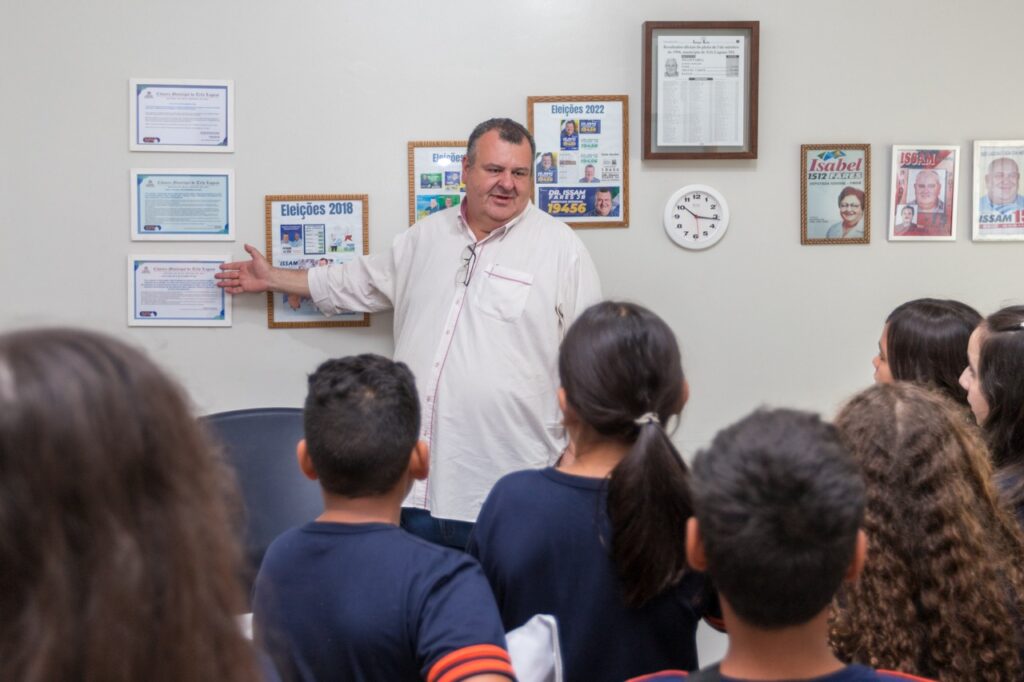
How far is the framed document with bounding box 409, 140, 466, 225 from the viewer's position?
2.81 meters

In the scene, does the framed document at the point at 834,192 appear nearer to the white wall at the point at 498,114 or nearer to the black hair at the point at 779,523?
the white wall at the point at 498,114

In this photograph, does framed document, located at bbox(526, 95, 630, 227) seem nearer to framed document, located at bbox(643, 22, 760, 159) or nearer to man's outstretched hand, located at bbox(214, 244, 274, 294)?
framed document, located at bbox(643, 22, 760, 159)

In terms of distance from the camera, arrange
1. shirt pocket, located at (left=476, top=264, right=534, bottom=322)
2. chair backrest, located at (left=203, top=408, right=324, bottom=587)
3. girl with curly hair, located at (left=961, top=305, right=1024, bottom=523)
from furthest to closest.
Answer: shirt pocket, located at (left=476, top=264, right=534, bottom=322)
chair backrest, located at (left=203, top=408, right=324, bottom=587)
girl with curly hair, located at (left=961, top=305, right=1024, bottom=523)

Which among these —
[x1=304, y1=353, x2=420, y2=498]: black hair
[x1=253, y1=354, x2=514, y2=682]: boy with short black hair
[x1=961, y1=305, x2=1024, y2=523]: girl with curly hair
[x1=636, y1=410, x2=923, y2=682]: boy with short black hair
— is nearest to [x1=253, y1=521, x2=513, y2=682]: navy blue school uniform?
[x1=253, y1=354, x2=514, y2=682]: boy with short black hair

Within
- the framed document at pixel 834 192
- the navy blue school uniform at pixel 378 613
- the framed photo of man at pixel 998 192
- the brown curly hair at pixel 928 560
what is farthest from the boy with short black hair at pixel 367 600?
the framed photo of man at pixel 998 192

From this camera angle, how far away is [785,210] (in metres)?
2.87

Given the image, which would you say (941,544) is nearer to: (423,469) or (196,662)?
(423,469)

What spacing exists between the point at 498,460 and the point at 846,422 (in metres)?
1.29

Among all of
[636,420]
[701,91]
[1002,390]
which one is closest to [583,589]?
[636,420]

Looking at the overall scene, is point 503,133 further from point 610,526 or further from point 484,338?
point 610,526

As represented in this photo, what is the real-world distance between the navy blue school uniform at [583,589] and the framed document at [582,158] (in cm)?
154

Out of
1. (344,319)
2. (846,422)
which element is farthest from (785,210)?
(846,422)

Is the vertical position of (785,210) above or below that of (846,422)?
above

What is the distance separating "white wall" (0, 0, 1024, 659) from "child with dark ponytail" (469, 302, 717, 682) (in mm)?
1422
